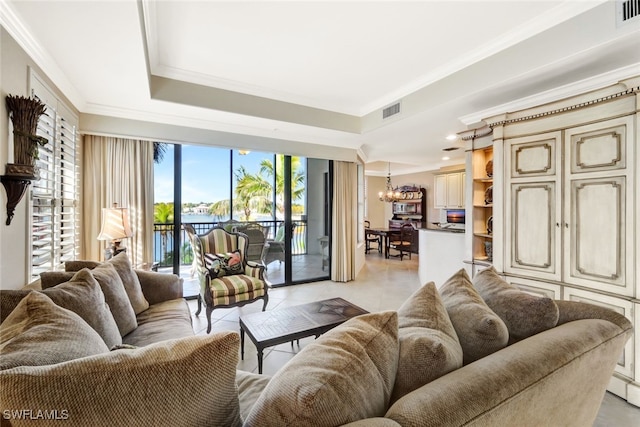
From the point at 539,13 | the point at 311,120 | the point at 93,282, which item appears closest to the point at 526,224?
the point at 539,13

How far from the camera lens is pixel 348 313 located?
7.94 ft

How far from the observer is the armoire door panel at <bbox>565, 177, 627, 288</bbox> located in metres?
2.02

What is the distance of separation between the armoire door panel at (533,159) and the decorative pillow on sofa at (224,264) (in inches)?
124

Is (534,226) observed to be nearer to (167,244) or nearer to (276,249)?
(276,249)

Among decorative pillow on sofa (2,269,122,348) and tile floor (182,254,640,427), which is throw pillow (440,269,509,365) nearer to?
tile floor (182,254,640,427)

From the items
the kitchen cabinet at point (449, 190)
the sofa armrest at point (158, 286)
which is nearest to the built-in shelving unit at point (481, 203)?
the sofa armrest at point (158, 286)

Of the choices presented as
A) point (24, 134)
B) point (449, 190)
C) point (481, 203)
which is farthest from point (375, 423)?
point (449, 190)

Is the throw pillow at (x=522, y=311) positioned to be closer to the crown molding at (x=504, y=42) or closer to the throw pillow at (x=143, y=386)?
the throw pillow at (x=143, y=386)

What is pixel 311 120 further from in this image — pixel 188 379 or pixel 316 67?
pixel 188 379

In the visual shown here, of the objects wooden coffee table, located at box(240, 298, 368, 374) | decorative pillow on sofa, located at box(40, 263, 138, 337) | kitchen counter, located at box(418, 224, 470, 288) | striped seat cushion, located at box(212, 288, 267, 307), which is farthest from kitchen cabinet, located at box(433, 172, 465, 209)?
decorative pillow on sofa, located at box(40, 263, 138, 337)

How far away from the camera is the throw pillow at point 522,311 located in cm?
115

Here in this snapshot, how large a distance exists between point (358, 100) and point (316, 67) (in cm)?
100

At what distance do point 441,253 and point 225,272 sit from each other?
9.68ft

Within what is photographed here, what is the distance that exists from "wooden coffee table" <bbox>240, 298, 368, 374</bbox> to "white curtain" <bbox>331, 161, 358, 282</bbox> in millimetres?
2478
